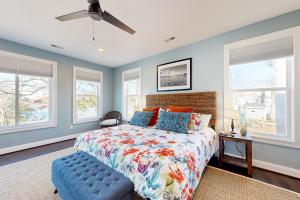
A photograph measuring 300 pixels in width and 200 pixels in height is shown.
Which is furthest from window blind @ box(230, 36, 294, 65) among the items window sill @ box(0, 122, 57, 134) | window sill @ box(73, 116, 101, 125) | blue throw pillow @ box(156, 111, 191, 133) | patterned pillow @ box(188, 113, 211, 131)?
window sill @ box(0, 122, 57, 134)

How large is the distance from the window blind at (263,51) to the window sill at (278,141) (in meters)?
1.41

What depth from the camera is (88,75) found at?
4625 millimetres

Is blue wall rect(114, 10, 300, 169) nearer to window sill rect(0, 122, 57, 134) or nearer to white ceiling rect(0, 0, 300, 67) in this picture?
white ceiling rect(0, 0, 300, 67)

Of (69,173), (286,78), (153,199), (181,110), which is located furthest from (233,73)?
(69,173)

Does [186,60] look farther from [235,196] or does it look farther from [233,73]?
[235,196]

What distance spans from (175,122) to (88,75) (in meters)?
3.68

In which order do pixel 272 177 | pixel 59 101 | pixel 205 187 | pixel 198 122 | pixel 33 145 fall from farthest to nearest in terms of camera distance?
pixel 59 101, pixel 33 145, pixel 198 122, pixel 272 177, pixel 205 187

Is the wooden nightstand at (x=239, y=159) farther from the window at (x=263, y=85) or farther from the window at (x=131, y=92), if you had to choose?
the window at (x=131, y=92)

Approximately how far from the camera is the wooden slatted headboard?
284cm

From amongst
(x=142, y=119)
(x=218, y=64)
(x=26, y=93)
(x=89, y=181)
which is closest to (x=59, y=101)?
(x=26, y=93)

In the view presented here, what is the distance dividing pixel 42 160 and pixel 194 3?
13.1ft

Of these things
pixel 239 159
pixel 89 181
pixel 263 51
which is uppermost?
pixel 263 51

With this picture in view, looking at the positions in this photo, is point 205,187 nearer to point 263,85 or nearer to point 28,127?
point 263,85

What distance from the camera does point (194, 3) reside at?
1.92 metres
